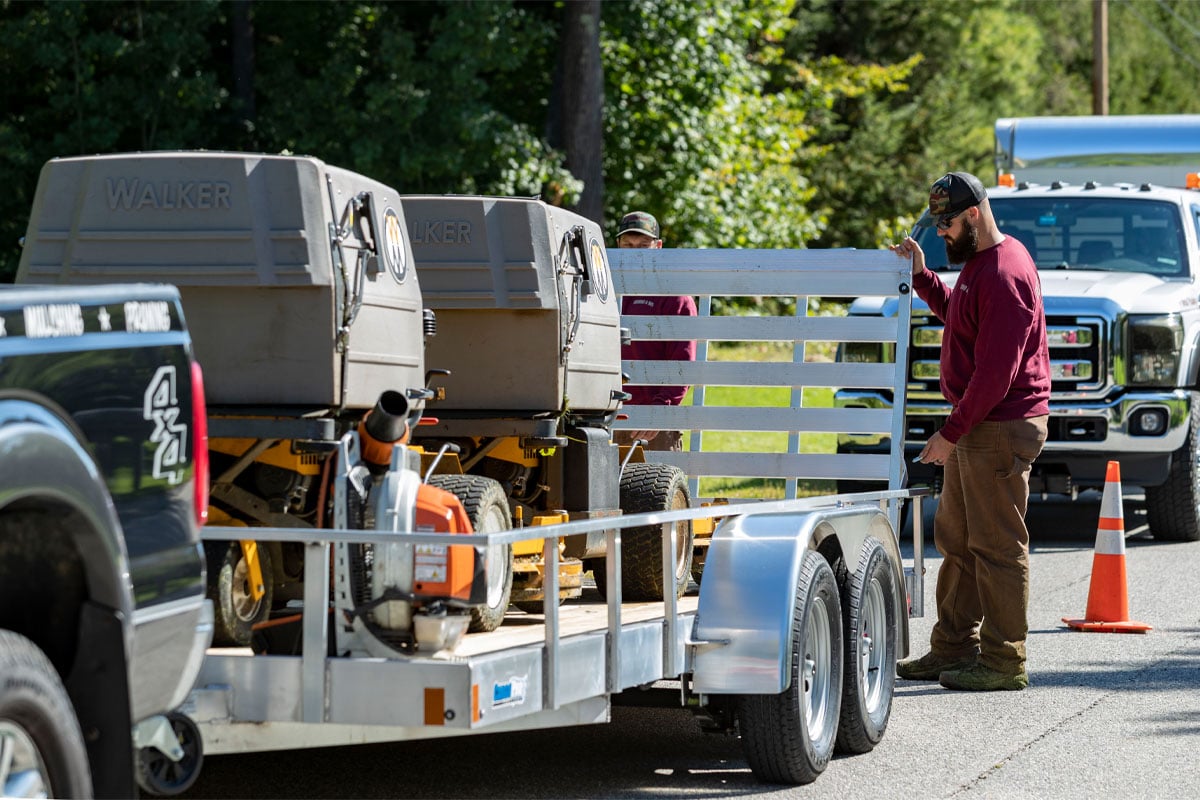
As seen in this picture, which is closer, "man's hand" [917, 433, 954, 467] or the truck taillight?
the truck taillight

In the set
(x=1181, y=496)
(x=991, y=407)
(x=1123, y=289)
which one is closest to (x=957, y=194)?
(x=991, y=407)

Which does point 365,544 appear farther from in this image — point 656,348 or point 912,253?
point 656,348

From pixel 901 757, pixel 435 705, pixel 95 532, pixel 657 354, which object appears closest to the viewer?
pixel 95 532

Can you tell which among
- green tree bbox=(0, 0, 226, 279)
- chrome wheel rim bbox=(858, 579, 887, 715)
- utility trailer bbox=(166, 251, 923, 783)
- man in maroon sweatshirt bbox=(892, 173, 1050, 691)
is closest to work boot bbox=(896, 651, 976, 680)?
man in maroon sweatshirt bbox=(892, 173, 1050, 691)

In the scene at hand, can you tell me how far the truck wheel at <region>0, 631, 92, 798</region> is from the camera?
12.3 ft

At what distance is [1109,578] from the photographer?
10.4 metres

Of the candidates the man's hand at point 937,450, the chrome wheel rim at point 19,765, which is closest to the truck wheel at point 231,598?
the chrome wheel rim at point 19,765

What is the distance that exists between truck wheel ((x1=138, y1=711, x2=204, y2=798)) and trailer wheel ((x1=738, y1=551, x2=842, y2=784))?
223 centimetres

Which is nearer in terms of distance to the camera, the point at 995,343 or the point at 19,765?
the point at 19,765

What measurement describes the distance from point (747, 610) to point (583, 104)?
19.8 m

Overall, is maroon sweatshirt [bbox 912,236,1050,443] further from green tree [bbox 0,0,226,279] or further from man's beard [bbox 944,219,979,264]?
green tree [bbox 0,0,226,279]

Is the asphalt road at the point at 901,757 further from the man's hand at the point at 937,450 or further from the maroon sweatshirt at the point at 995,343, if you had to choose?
the maroon sweatshirt at the point at 995,343

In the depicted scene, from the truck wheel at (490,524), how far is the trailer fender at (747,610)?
689 millimetres

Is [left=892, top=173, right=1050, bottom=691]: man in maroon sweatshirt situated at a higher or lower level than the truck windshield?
lower
